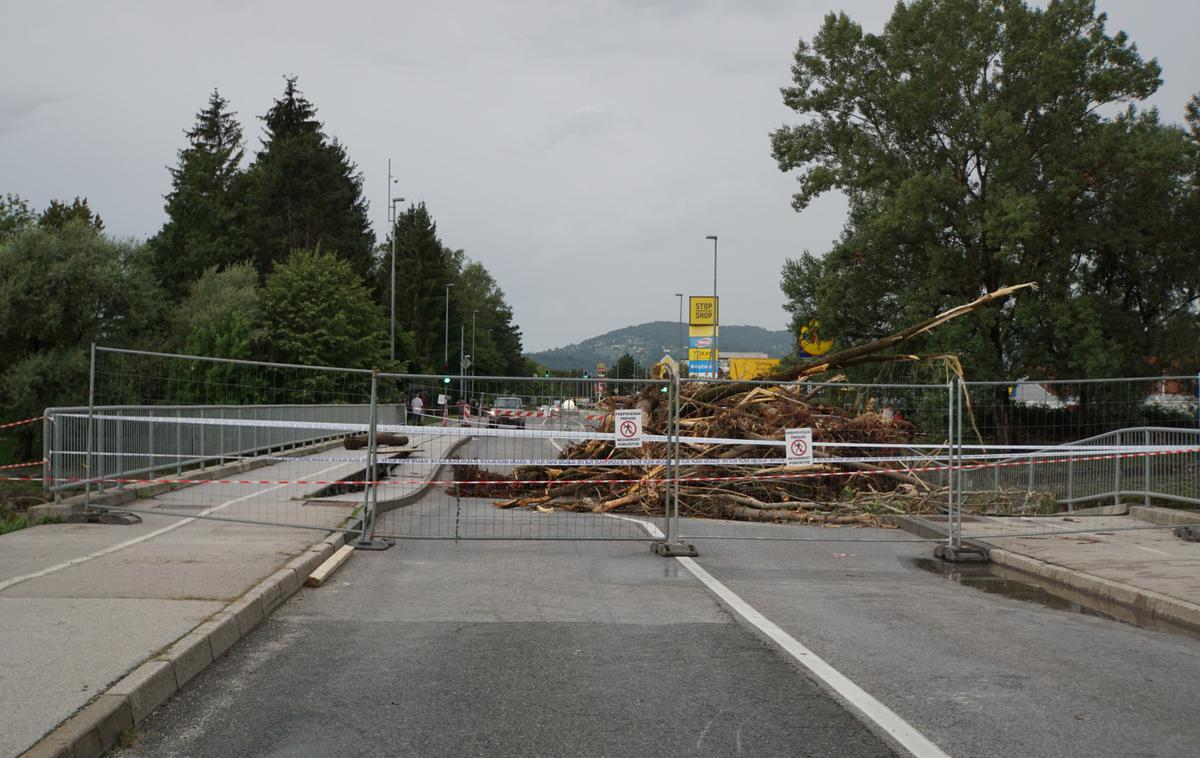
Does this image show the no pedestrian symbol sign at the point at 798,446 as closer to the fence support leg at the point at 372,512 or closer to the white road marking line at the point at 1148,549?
the white road marking line at the point at 1148,549

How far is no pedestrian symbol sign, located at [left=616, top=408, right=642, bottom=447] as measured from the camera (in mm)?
11734

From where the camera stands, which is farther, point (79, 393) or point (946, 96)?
point (79, 393)

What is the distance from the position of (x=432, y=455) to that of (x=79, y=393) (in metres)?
30.2

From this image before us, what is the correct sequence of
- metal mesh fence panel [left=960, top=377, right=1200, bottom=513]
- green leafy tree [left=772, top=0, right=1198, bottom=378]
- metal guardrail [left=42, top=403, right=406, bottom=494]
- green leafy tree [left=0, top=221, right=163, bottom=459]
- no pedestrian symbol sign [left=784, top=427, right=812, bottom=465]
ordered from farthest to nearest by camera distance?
green leafy tree [left=0, top=221, right=163, bottom=459] < green leafy tree [left=772, top=0, right=1198, bottom=378] < metal mesh fence panel [left=960, top=377, right=1200, bottom=513] < metal guardrail [left=42, top=403, right=406, bottom=494] < no pedestrian symbol sign [left=784, top=427, right=812, bottom=465]

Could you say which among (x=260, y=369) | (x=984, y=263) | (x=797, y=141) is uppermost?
(x=797, y=141)

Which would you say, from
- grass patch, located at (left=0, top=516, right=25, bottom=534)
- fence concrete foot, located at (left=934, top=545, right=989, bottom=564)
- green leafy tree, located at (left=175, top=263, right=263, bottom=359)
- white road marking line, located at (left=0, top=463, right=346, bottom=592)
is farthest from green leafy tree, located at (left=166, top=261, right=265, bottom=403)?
fence concrete foot, located at (left=934, top=545, right=989, bottom=564)

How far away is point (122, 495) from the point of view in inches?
519

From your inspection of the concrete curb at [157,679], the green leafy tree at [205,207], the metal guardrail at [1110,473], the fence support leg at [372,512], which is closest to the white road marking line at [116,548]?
the concrete curb at [157,679]

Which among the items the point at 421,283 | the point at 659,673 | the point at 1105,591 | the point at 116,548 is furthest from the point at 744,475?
the point at 421,283

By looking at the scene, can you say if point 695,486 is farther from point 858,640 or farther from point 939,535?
point 858,640

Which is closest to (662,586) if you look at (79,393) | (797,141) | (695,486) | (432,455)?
(695,486)

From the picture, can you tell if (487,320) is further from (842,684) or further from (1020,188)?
(842,684)

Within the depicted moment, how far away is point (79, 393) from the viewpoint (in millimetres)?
40406

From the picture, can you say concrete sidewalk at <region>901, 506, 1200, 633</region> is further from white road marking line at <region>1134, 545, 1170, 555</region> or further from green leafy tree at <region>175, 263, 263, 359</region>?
green leafy tree at <region>175, 263, 263, 359</region>
